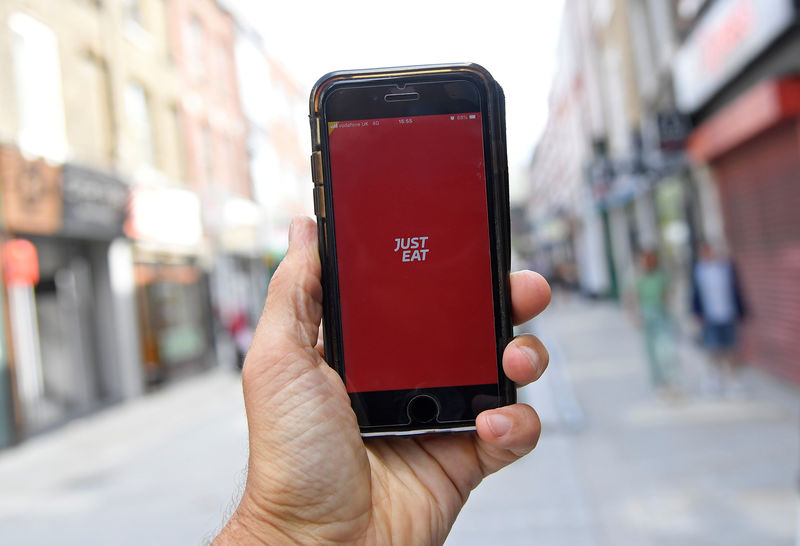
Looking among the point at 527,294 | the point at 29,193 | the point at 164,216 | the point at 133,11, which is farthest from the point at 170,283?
the point at 527,294

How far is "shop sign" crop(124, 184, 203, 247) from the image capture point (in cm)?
1435

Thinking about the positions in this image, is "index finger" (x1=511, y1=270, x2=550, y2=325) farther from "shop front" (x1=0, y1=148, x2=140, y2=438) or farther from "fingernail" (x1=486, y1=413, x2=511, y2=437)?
"shop front" (x1=0, y1=148, x2=140, y2=438)

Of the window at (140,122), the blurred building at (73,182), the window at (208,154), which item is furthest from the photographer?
the window at (208,154)

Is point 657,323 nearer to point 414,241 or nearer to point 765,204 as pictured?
point 765,204

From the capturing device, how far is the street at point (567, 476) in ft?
16.1

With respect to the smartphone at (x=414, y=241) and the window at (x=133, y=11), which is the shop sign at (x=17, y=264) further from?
the smartphone at (x=414, y=241)

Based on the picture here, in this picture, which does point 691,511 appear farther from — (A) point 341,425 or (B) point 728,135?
(B) point 728,135

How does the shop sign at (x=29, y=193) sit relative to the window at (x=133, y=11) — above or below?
below

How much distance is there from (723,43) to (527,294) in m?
9.03

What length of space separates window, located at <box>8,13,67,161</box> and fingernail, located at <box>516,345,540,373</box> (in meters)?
11.0

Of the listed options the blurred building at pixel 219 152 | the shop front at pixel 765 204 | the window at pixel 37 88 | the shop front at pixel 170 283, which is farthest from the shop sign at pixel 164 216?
the shop front at pixel 765 204

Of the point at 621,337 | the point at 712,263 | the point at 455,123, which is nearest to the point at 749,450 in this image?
the point at 712,263

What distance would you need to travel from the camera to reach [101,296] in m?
13.7

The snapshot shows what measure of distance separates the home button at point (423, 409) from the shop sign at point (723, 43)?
6942 mm
